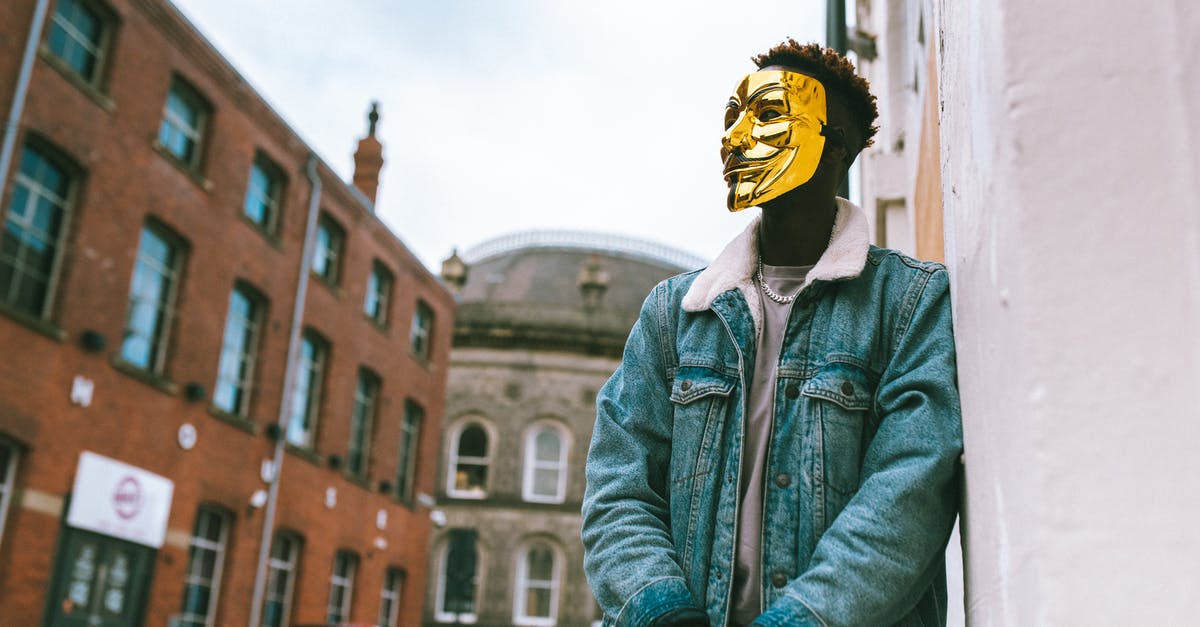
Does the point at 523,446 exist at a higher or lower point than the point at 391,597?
higher

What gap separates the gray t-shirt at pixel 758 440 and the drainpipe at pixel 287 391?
65.2 feet

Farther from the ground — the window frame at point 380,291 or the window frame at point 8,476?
the window frame at point 380,291

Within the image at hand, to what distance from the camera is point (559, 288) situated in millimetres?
38781

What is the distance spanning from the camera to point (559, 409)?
115ft

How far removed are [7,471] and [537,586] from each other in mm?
21418

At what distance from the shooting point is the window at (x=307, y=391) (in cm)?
2259

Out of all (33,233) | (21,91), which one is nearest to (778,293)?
(21,91)

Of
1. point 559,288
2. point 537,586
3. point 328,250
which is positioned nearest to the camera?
point 328,250

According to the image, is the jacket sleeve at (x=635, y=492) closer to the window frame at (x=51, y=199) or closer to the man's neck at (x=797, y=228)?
the man's neck at (x=797, y=228)

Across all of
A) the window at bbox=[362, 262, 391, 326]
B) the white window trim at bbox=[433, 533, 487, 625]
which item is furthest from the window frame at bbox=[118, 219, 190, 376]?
the white window trim at bbox=[433, 533, 487, 625]

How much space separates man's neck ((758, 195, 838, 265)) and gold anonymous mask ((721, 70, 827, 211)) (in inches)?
2.4

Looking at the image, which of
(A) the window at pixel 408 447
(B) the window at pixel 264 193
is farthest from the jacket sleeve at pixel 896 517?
(A) the window at pixel 408 447

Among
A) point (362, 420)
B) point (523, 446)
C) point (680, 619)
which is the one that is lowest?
point (680, 619)

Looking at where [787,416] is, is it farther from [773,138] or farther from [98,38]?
[98,38]
